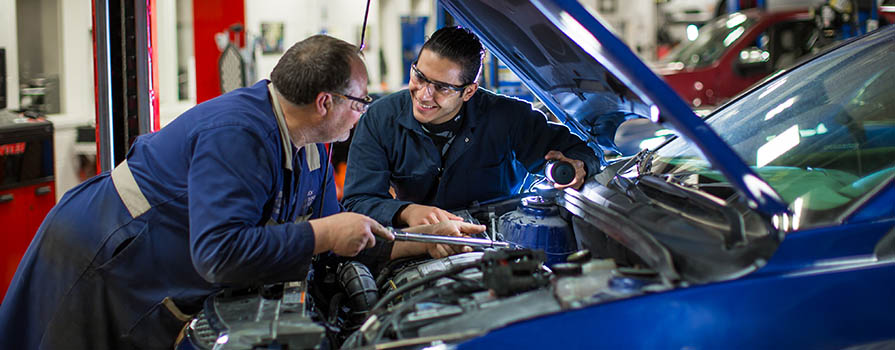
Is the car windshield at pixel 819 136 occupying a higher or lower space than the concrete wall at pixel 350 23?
lower

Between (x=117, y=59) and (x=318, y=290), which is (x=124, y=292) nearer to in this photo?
(x=318, y=290)

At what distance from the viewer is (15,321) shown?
83.3 inches

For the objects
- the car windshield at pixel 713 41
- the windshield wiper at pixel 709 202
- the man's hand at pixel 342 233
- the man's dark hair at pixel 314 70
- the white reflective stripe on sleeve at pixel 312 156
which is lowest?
the man's hand at pixel 342 233

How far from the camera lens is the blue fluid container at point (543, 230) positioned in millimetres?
2379

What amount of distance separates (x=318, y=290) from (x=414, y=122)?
773mm

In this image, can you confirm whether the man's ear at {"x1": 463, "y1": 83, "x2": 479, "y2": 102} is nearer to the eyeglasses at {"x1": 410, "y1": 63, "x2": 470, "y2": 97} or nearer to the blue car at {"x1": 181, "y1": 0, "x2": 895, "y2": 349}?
the eyeglasses at {"x1": 410, "y1": 63, "x2": 470, "y2": 97}

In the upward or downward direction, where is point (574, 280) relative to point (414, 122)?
downward

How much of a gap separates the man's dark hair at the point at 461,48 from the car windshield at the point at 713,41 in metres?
7.05

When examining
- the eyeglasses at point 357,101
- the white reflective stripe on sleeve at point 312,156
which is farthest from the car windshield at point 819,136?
the white reflective stripe on sleeve at point 312,156

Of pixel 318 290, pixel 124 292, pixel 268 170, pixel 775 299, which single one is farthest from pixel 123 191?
pixel 775 299

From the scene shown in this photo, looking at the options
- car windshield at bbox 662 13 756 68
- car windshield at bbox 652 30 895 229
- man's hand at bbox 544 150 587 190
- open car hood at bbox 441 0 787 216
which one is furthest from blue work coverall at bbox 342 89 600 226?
car windshield at bbox 662 13 756 68

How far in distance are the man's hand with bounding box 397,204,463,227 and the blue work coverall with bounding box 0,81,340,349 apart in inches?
19.3

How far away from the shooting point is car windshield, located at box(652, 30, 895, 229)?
5.91ft

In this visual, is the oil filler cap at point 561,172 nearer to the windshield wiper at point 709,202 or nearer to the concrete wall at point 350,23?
the windshield wiper at point 709,202
